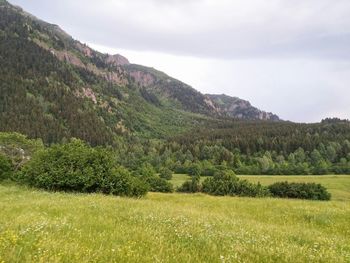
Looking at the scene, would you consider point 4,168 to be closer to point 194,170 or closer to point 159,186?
point 159,186

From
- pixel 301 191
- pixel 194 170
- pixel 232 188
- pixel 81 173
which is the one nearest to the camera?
pixel 81 173

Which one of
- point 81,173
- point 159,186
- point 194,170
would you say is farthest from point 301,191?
point 194,170

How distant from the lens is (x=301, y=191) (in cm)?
6894

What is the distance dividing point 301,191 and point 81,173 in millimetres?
45953

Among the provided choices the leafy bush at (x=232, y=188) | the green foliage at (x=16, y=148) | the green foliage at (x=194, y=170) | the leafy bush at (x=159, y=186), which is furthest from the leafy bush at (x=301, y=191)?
the green foliage at (x=194, y=170)

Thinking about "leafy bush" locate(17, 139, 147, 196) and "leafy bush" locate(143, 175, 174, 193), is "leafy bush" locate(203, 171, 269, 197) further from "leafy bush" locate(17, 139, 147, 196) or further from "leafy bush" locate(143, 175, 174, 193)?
"leafy bush" locate(17, 139, 147, 196)

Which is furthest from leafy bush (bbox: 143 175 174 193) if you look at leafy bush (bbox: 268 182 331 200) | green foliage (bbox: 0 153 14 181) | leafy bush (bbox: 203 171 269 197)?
green foliage (bbox: 0 153 14 181)

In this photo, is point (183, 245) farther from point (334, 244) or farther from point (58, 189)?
point (58, 189)

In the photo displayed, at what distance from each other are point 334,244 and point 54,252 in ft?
30.3

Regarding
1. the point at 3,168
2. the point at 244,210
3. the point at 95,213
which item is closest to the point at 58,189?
the point at 3,168

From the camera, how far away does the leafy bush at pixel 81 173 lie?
3756 centimetres

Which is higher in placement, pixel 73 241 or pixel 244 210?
pixel 73 241

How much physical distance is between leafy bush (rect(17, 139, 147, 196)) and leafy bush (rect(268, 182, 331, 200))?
3858cm

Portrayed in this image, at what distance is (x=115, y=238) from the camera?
395 inches
